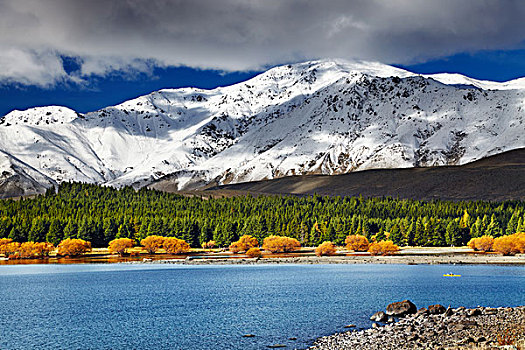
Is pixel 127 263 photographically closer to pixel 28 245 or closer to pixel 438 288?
pixel 28 245

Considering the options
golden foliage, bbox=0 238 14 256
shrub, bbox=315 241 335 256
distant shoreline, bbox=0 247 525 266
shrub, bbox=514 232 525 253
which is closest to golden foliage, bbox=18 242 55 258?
golden foliage, bbox=0 238 14 256

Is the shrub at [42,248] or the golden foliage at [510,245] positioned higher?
the shrub at [42,248]

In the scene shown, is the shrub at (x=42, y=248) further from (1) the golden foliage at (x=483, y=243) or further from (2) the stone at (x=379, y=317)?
(2) the stone at (x=379, y=317)

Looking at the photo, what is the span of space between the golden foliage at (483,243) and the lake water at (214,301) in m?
50.9

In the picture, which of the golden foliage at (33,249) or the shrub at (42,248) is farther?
the shrub at (42,248)

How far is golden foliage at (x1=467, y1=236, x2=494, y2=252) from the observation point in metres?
190

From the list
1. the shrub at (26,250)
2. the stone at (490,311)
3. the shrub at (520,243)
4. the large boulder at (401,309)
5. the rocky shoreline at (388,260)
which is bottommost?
the stone at (490,311)

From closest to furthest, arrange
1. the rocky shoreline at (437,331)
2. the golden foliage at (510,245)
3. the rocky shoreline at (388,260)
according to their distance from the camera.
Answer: the rocky shoreline at (437,331) → the rocky shoreline at (388,260) → the golden foliage at (510,245)

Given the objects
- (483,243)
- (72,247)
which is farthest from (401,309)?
(72,247)

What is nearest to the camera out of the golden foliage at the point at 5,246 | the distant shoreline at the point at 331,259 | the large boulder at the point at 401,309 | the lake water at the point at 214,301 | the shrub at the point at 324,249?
the lake water at the point at 214,301

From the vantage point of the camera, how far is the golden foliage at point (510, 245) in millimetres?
180000

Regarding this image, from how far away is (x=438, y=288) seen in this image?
9638 cm

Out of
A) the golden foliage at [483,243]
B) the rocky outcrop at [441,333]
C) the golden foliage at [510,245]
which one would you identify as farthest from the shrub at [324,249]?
the rocky outcrop at [441,333]

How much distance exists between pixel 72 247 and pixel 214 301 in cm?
A: 12151
